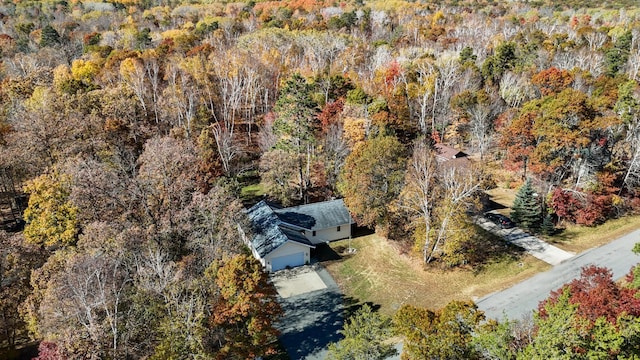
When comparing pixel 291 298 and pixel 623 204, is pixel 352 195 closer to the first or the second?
pixel 291 298

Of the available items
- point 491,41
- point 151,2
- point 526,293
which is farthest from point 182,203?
point 151,2

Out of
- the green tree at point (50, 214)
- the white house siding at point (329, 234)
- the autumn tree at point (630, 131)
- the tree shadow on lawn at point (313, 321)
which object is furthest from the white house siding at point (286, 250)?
the autumn tree at point (630, 131)

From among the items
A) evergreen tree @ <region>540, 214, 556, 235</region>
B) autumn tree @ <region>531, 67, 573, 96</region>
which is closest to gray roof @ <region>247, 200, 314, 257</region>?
evergreen tree @ <region>540, 214, 556, 235</region>

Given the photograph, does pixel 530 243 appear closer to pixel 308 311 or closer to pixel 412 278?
pixel 412 278

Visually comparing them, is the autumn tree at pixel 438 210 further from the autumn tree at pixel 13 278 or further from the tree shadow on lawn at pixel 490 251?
the autumn tree at pixel 13 278

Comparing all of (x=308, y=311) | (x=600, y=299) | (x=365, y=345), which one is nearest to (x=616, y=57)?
(x=600, y=299)

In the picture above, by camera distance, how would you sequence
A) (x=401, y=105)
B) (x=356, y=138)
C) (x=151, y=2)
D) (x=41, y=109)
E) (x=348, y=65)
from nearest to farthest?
(x=41, y=109)
(x=356, y=138)
(x=401, y=105)
(x=348, y=65)
(x=151, y=2)
